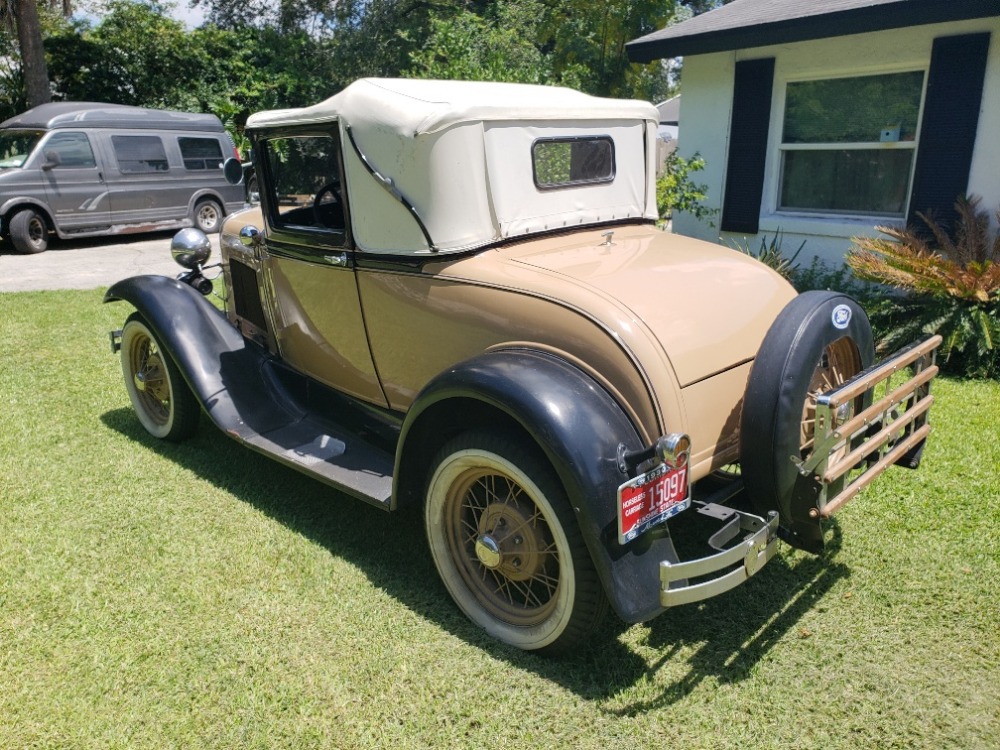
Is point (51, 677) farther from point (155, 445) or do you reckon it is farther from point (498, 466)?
point (155, 445)

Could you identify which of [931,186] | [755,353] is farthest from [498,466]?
[931,186]

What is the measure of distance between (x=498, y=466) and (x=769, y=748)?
4.05 ft

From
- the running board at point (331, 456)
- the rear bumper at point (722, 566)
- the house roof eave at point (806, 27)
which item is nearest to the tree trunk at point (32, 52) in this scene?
the house roof eave at point (806, 27)

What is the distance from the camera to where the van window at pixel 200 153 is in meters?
14.3

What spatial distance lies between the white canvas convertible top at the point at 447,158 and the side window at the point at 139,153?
1135 centimetres

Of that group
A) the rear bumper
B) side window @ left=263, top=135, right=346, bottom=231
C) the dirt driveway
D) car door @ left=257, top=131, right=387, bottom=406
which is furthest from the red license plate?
the dirt driveway

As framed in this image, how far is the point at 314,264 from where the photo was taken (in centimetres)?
379

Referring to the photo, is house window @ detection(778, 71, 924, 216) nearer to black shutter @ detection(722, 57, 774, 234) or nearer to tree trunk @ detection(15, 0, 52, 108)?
black shutter @ detection(722, 57, 774, 234)

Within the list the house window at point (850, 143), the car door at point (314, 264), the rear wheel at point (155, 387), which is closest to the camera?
the car door at point (314, 264)

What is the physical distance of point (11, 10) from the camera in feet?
53.7

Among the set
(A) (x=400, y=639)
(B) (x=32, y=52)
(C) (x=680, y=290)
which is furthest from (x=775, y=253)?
(B) (x=32, y=52)

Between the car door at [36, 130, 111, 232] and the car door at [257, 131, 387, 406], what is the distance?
34.2ft

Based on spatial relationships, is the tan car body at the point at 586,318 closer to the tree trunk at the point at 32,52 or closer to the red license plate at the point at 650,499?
the red license plate at the point at 650,499

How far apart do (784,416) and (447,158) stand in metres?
1.64
